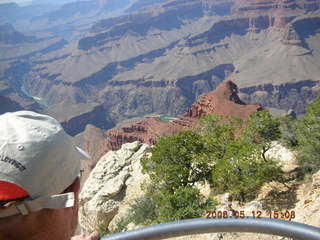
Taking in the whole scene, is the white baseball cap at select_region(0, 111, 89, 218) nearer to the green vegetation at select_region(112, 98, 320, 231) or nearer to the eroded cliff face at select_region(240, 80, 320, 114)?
the green vegetation at select_region(112, 98, 320, 231)

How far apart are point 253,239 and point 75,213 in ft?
18.3

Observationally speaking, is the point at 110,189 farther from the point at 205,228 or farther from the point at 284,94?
the point at 284,94

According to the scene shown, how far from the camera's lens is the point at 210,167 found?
1859 cm

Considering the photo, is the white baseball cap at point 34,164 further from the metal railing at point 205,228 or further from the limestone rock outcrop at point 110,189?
the limestone rock outcrop at point 110,189

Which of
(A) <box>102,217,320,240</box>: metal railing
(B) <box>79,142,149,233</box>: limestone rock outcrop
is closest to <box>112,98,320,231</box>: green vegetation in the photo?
(B) <box>79,142,149,233</box>: limestone rock outcrop

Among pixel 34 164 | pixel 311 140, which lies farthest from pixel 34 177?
pixel 311 140

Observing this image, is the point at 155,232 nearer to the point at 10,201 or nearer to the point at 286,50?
the point at 10,201

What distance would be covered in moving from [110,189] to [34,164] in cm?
2111

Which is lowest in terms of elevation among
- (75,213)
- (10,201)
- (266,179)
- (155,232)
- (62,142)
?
(266,179)

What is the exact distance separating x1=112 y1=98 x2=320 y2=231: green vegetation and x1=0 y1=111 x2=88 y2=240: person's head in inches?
396

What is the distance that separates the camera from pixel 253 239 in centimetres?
746

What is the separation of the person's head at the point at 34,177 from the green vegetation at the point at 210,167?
10.0m

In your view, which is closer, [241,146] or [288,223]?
[288,223]

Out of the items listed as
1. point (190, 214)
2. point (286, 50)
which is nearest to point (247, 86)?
point (286, 50)
